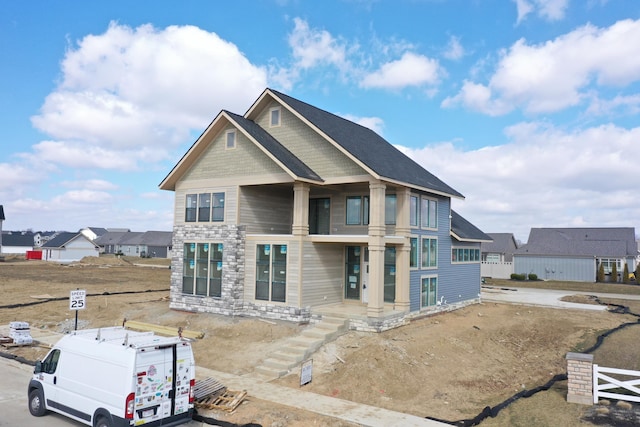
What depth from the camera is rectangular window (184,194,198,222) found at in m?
24.9

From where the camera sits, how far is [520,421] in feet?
38.9

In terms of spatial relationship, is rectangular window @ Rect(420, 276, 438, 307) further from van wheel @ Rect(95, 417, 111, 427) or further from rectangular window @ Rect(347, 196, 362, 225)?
van wheel @ Rect(95, 417, 111, 427)

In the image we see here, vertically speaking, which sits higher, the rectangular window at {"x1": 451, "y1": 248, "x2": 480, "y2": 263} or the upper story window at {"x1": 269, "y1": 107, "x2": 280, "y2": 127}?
the upper story window at {"x1": 269, "y1": 107, "x2": 280, "y2": 127}

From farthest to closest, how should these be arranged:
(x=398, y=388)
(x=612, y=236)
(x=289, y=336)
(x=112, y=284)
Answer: (x=612, y=236) < (x=112, y=284) < (x=289, y=336) < (x=398, y=388)

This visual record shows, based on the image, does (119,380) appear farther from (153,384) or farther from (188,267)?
(188,267)

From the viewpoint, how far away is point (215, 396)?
1309 cm

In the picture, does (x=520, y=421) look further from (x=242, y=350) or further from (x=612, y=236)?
(x=612, y=236)

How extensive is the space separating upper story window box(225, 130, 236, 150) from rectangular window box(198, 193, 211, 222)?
2.75 metres

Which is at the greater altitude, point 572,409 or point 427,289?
point 427,289

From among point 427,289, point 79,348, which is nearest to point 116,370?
point 79,348

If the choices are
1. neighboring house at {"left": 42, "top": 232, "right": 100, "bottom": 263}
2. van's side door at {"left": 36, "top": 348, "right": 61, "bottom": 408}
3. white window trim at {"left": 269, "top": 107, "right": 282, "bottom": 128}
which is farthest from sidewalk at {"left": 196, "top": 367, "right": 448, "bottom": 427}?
neighboring house at {"left": 42, "top": 232, "right": 100, "bottom": 263}

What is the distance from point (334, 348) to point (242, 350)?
372 cm

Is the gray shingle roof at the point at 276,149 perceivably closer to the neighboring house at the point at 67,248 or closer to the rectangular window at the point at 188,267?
the rectangular window at the point at 188,267

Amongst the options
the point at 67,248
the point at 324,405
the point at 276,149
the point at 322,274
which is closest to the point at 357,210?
the point at 322,274
